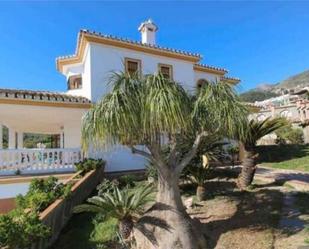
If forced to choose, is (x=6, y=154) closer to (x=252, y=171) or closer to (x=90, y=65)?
(x=90, y=65)

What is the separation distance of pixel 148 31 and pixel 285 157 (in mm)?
13450

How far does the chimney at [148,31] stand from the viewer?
65.9 ft

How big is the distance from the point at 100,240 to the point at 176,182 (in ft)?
8.70

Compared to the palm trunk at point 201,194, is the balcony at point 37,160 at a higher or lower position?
higher

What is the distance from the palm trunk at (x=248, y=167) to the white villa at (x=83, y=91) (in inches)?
133

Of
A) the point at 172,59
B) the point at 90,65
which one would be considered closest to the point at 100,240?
the point at 90,65

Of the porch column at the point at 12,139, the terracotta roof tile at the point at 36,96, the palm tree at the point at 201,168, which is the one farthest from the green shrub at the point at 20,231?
the porch column at the point at 12,139

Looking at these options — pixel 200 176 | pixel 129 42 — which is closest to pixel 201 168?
pixel 200 176

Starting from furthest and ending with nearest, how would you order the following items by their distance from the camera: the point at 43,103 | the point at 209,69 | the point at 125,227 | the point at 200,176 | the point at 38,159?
1. the point at 209,69
2. the point at 43,103
3. the point at 38,159
4. the point at 200,176
5. the point at 125,227

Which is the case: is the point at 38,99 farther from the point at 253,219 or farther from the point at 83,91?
the point at 253,219

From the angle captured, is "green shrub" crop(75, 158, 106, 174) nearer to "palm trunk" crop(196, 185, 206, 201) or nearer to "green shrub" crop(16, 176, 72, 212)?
"green shrub" crop(16, 176, 72, 212)

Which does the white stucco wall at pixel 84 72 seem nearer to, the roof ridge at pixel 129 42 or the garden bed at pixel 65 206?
the roof ridge at pixel 129 42

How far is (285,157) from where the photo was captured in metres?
20.7

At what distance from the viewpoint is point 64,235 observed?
855 cm
